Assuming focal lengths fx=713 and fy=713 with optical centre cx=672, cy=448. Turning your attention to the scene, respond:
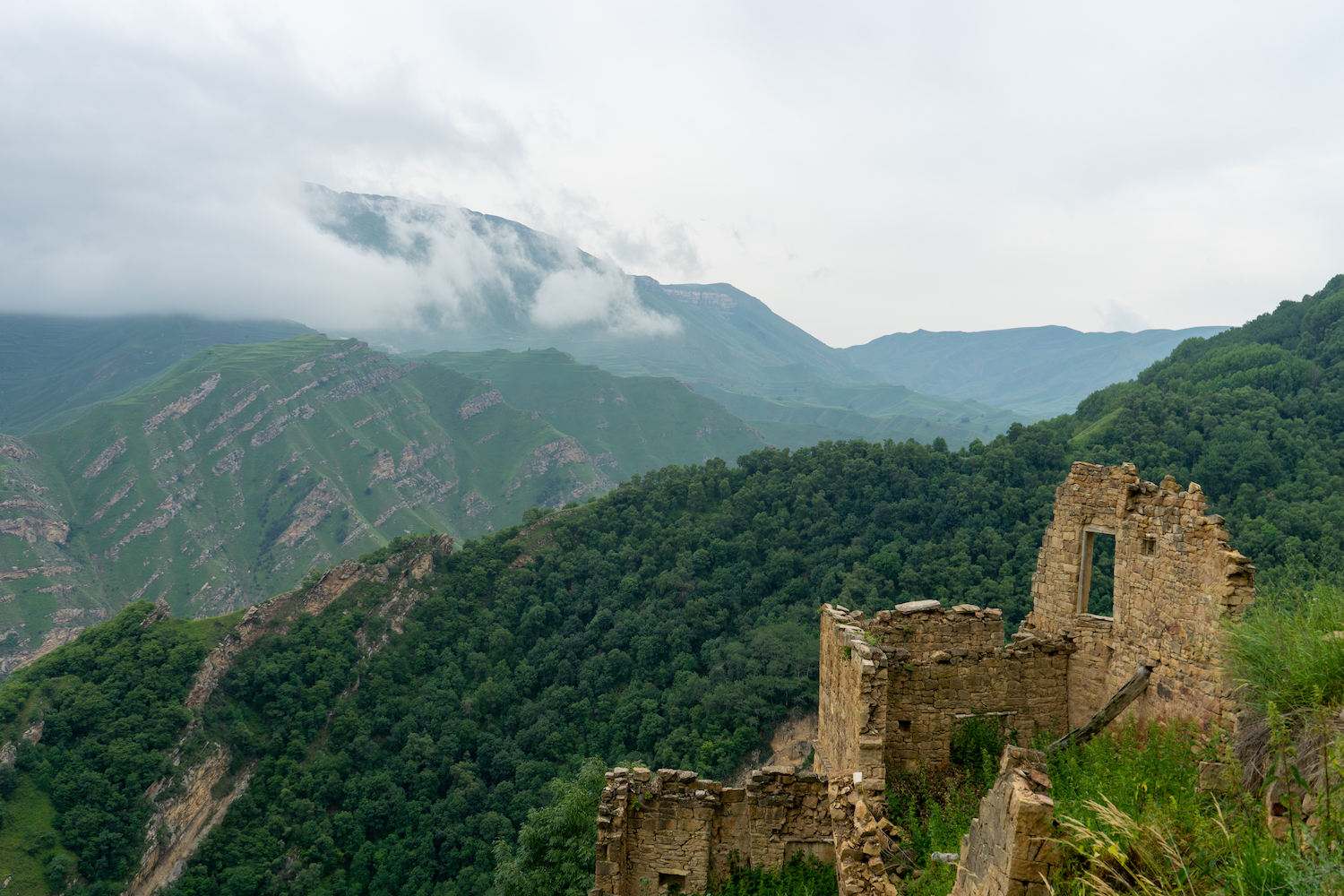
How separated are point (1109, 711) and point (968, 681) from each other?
205cm

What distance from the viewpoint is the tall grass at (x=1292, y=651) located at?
21.7 feet

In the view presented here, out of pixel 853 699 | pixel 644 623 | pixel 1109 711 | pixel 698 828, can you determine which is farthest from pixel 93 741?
pixel 1109 711

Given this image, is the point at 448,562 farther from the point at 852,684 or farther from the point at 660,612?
the point at 852,684

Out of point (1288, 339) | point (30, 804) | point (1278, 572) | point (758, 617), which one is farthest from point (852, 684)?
point (30, 804)

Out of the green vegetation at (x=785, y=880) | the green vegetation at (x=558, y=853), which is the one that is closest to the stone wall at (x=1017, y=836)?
the green vegetation at (x=785, y=880)

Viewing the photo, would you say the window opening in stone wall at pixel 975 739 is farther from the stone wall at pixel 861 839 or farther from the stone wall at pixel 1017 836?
the stone wall at pixel 1017 836

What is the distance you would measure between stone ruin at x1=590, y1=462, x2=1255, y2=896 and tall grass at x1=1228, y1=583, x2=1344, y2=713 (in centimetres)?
135

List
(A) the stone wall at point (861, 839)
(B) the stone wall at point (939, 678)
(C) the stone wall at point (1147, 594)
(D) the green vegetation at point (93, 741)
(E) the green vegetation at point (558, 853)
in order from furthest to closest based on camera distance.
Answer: (D) the green vegetation at point (93, 741), (E) the green vegetation at point (558, 853), (B) the stone wall at point (939, 678), (C) the stone wall at point (1147, 594), (A) the stone wall at point (861, 839)

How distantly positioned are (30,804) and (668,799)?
60888 millimetres

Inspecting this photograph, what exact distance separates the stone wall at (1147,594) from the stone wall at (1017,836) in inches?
198

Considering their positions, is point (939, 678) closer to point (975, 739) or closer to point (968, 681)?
point (968, 681)

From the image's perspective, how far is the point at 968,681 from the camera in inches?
472

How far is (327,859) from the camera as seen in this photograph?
159 ft

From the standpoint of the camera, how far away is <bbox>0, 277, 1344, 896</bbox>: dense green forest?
42125 millimetres
